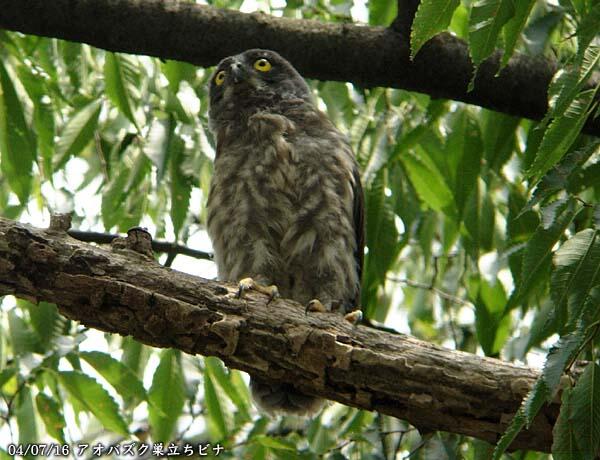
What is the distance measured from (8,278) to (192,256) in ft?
6.29

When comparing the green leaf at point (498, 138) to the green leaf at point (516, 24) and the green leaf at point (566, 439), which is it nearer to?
the green leaf at point (516, 24)

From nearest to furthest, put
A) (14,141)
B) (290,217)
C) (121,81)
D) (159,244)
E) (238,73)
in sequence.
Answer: (14,141) < (121,81) < (290,217) < (159,244) < (238,73)

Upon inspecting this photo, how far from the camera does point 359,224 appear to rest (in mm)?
4152

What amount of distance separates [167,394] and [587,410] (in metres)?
1.97

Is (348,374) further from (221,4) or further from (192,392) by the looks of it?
(221,4)

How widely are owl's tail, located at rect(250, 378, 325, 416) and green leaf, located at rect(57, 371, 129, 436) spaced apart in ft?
2.37

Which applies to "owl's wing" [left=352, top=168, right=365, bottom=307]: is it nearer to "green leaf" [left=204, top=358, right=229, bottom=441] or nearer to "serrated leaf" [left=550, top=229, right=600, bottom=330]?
"green leaf" [left=204, top=358, right=229, bottom=441]

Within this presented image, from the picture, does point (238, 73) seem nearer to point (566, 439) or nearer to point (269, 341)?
point (269, 341)

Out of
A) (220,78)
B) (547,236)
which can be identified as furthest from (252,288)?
(220,78)

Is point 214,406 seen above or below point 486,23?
below

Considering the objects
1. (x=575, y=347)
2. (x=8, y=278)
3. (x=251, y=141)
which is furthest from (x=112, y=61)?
(x=575, y=347)

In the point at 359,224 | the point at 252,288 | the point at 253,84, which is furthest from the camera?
the point at 253,84

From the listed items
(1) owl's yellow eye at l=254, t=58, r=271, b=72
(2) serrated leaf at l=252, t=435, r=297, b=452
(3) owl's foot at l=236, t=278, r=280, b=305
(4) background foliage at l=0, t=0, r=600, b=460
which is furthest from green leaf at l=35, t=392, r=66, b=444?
(1) owl's yellow eye at l=254, t=58, r=271, b=72

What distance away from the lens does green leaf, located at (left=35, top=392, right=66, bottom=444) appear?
3314 millimetres
